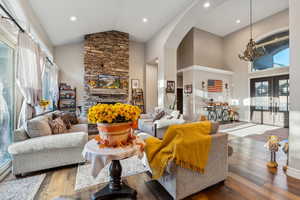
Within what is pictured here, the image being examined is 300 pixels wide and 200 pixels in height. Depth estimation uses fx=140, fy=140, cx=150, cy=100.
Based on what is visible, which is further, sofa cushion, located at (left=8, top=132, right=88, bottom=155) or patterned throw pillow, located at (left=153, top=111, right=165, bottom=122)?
patterned throw pillow, located at (left=153, top=111, right=165, bottom=122)

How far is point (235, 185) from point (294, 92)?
1.66m

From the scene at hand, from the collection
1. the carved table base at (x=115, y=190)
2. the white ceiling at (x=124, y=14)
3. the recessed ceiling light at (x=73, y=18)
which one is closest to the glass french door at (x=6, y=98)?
the white ceiling at (x=124, y=14)

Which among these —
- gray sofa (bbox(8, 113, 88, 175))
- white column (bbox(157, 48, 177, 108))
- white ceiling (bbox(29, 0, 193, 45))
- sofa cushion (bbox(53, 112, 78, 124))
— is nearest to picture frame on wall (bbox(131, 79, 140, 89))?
white column (bbox(157, 48, 177, 108))

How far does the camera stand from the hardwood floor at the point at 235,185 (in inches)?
68.5

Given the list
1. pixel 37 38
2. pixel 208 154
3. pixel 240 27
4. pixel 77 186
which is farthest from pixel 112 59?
pixel 240 27

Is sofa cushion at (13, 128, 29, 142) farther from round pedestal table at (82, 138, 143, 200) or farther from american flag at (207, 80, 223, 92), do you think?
american flag at (207, 80, 223, 92)

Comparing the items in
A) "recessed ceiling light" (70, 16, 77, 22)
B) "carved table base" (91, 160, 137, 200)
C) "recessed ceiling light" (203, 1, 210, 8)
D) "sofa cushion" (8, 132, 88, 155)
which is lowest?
"carved table base" (91, 160, 137, 200)

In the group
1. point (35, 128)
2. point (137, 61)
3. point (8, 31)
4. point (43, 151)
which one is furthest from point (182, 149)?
point (137, 61)

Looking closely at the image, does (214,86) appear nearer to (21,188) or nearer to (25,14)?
(25,14)

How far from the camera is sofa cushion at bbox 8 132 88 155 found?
6.91ft

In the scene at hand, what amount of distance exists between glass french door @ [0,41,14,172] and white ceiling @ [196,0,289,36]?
7.12 meters

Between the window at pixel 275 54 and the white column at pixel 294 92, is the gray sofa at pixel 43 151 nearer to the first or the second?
the white column at pixel 294 92

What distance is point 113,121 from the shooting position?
1423 mm

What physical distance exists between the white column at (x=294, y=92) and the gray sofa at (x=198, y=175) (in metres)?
1.16
